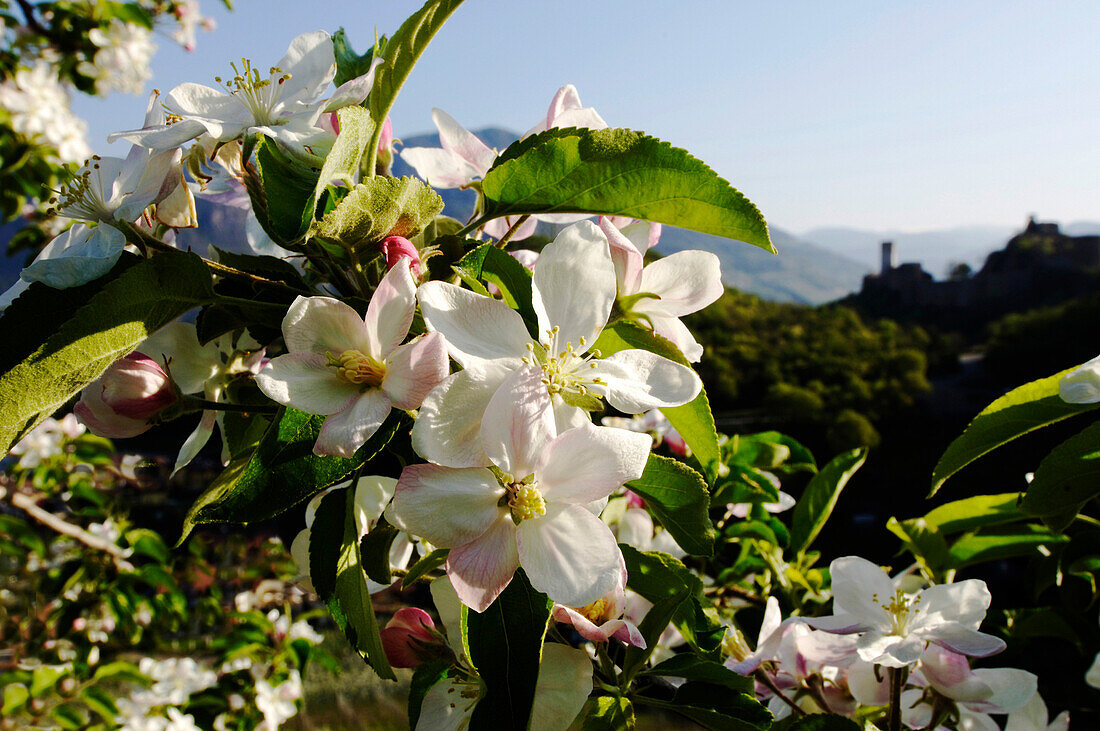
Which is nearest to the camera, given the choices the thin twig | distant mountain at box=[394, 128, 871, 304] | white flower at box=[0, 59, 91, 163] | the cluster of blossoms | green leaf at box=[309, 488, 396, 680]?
green leaf at box=[309, 488, 396, 680]

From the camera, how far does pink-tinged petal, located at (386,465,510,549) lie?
431 mm

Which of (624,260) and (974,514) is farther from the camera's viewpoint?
(974,514)

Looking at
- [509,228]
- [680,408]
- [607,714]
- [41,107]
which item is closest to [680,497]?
[680,408]

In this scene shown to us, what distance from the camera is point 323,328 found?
492 mm

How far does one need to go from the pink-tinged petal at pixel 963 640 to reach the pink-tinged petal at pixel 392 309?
610 millimetres

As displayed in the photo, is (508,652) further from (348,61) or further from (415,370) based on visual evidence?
(348,61)

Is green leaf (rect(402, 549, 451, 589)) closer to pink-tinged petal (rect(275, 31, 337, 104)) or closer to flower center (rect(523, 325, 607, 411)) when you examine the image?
flower center (rect(523, 325, 607, 411))

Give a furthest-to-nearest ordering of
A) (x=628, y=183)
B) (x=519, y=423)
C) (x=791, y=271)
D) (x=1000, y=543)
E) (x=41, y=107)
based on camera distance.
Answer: (x=791, y=271)
(x=41, y=107)
(x=1000, y=543)
(x=628, y=183)
(x=519, y=423)

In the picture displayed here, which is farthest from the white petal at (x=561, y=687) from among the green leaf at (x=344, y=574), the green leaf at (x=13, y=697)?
the green leaf at (x=13, y=697)

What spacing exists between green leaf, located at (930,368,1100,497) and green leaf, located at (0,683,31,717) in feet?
6.82

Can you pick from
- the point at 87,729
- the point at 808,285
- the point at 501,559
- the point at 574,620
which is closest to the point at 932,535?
the point at 574,620

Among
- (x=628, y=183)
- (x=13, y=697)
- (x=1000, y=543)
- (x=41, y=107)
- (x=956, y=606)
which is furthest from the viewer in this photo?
(x=41, y=107)

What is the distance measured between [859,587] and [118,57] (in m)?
3.30

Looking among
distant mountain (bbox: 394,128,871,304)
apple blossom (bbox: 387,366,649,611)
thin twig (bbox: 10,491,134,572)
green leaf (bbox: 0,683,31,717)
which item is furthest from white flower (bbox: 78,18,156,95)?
distant mountain (bbox: 394,128,871,304)
